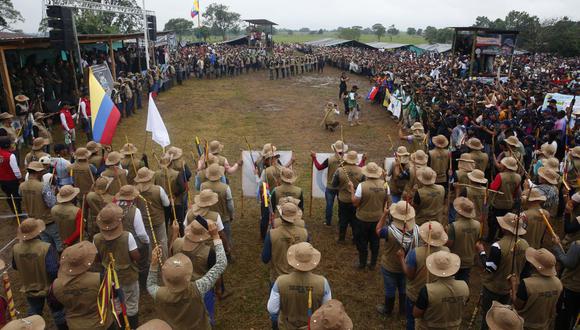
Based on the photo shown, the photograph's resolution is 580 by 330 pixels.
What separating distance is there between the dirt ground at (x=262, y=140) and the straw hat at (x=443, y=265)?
223 cm

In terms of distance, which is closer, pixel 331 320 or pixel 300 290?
pixel 331 320

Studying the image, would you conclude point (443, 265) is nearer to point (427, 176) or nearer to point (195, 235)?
point (427, 176)

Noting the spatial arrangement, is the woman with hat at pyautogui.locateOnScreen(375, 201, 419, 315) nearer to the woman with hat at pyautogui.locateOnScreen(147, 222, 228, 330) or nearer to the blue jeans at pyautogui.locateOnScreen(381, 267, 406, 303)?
the blue jeans at pyautogui.locateOnScreen(381, 267, 406, 303)

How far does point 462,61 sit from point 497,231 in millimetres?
25306

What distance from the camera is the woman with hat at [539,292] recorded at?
421 cm

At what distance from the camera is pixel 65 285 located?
3.99 metres

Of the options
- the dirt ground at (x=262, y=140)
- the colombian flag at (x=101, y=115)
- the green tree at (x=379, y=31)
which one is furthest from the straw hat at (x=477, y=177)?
the green tree at (x=379, y=31)

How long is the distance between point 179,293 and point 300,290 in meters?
1.26

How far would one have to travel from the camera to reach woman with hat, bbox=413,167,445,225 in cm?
647

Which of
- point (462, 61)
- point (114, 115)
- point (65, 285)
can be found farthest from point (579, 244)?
point (462, 61)

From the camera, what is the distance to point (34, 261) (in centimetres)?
477

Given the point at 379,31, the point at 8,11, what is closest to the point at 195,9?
the point at 8,11

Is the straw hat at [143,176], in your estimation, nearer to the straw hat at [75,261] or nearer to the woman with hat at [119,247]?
the woman with hat at [119,247]

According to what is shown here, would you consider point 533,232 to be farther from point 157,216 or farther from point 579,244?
point 157,216
